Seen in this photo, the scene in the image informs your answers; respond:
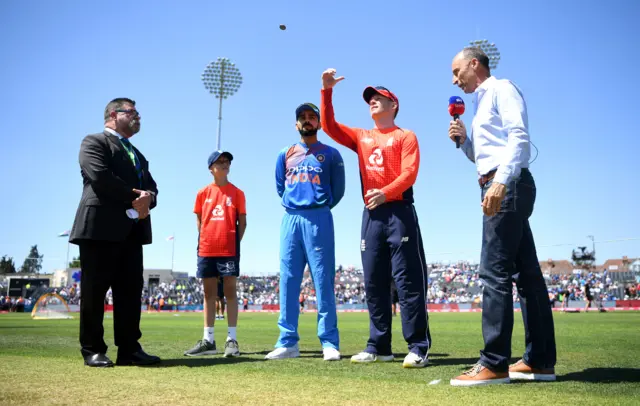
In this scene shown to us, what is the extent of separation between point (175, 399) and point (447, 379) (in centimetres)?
193

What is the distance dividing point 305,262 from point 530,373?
262 centimetres

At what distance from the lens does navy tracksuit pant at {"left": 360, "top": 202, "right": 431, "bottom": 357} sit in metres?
4.69

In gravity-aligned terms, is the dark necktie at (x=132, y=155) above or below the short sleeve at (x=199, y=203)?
above

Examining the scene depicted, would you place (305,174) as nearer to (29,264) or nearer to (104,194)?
(104,194)

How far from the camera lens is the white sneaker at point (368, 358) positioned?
4637mm

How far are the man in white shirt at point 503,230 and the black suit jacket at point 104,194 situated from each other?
3042 mm

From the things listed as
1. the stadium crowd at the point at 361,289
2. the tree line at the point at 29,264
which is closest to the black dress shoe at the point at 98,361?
the stadium crowd at the point at 361,289

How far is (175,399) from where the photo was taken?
2.67 m

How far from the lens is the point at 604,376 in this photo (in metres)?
3.63

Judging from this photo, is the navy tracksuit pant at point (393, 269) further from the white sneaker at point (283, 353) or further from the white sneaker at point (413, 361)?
the white sneaker at point (283, 353)

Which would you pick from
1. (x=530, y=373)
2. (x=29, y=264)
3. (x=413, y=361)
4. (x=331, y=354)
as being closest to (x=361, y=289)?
(x=331, y=354)

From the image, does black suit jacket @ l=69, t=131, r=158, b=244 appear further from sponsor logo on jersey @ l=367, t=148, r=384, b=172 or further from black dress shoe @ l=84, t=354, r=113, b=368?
sponsor logo on jersey @ l=367, t=148, r=384, b=172

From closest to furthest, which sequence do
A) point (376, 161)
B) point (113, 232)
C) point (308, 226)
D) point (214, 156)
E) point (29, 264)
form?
point (113, 232) → point (376, 161) → point (308, 226) → point (214, 156) → point (29, 264)

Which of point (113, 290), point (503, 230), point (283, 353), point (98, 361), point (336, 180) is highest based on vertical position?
point (336, 180)
